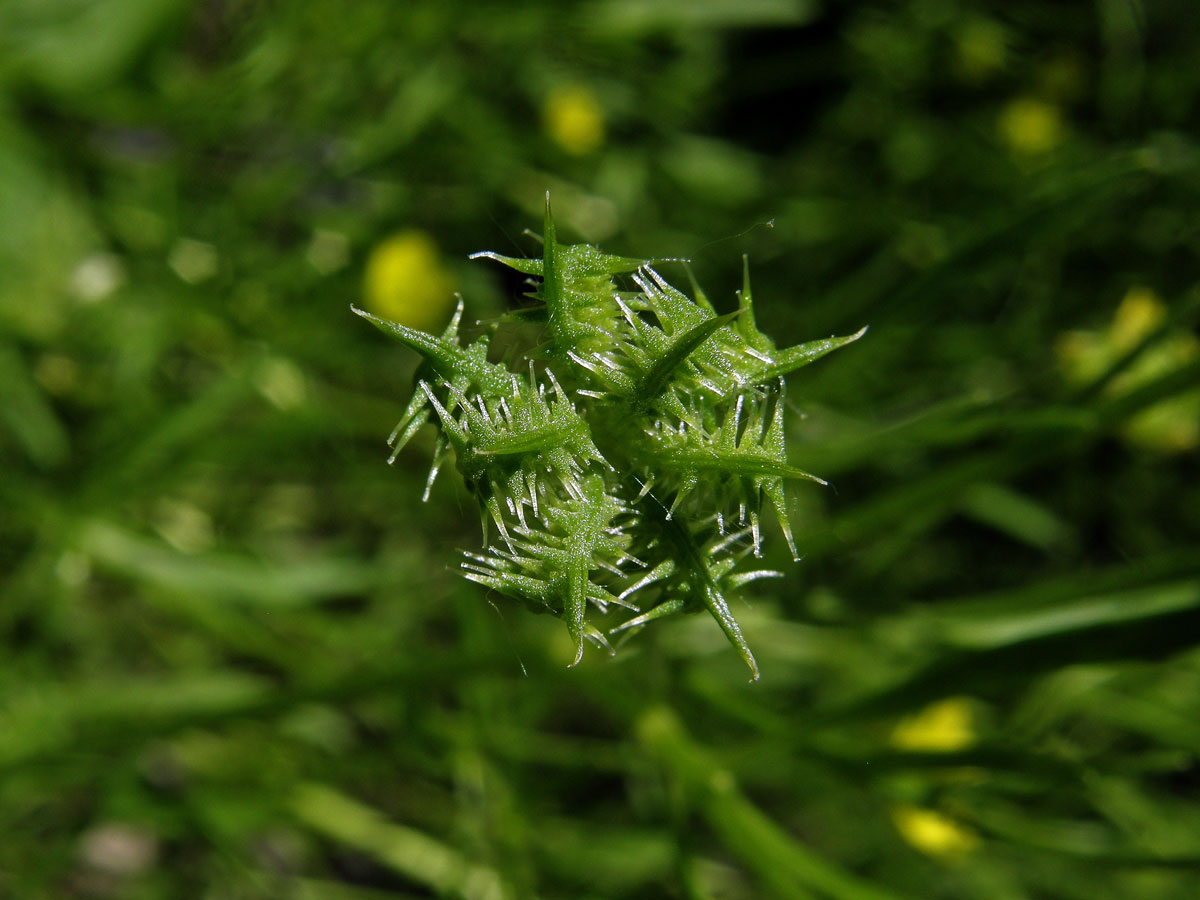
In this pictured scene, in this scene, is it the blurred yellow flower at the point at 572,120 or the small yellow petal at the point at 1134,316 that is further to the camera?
the blurred yellow flower at the point at 572,120

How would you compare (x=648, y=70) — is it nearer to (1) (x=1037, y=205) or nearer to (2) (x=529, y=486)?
(1) (x=1037, y=205)

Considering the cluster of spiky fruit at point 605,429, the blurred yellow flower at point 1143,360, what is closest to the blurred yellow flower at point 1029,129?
the blurred yellow flower at point 1143,360

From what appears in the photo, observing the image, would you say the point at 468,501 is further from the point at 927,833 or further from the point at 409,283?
the point at 927,833

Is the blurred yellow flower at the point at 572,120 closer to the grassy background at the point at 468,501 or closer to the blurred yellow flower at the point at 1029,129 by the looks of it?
the grassy background at the point at 468,501

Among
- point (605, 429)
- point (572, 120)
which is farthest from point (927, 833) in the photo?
point (572, 120)

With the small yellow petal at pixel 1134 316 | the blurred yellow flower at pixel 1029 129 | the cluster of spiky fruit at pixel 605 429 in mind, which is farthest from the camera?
the blurred yellow flower at pixel 1029 129

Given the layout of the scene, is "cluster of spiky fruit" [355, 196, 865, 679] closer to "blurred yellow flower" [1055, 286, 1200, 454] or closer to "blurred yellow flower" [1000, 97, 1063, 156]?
"blurred yellow flower" [1055, 286, 1200, 454]

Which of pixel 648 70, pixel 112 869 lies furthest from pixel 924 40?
pixel 112 869
